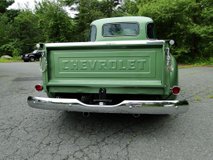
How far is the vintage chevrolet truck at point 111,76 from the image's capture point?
163 inches

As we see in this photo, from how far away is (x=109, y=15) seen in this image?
1321 inches

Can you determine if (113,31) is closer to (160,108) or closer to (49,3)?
(160,108)

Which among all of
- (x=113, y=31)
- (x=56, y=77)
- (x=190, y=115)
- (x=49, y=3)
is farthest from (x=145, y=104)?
(x=49, y=3)

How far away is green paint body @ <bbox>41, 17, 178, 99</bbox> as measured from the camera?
13.9 ft

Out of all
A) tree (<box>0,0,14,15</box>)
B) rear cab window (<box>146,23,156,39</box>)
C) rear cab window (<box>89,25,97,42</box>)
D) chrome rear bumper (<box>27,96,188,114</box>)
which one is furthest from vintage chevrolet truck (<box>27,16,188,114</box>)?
tree (<box>0,0,14,15</box>)

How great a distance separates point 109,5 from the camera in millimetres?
33969

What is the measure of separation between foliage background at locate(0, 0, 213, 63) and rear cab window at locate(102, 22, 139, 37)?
→ 392cm

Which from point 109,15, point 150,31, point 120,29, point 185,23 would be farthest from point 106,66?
point 109,15

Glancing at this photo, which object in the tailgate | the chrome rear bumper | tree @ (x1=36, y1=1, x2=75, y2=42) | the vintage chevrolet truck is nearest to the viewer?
the chrome rear bumper

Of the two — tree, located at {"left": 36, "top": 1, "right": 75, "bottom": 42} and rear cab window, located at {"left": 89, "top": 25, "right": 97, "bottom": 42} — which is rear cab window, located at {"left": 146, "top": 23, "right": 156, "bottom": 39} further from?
tree, located at {"left": 36, "top": 1, "right": 75, "bottom": 42}

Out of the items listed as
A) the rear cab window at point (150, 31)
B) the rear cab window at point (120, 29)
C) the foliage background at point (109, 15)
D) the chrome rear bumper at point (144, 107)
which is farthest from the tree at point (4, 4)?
the chrome rear bumper at point (144, 107)

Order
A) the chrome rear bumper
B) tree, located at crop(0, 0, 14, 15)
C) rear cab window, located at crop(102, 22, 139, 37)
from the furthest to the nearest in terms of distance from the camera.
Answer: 1. tree, located at crop(0, 0, 14, 15)
2. rear cab window, located at crop(102, 22, 139, 37)
3. the chrome rear bumper

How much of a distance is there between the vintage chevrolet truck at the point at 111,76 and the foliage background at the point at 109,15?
20.8 feet

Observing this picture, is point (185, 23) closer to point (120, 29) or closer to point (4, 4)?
point (120, 29)
